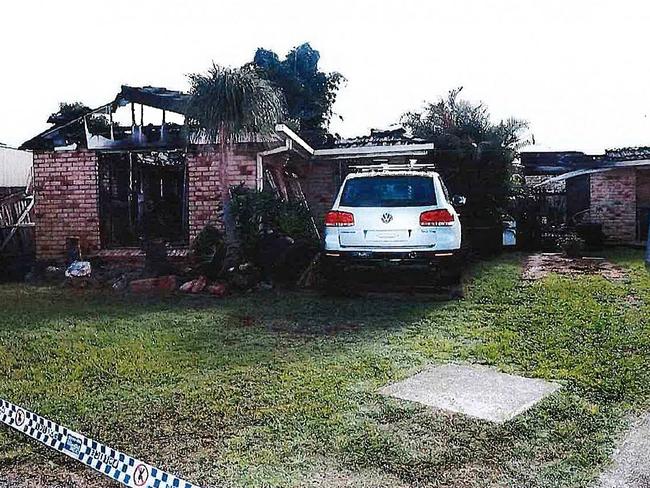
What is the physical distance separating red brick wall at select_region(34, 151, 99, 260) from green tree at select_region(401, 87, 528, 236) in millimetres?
6908

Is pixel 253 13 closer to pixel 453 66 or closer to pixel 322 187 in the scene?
pixel 322 187

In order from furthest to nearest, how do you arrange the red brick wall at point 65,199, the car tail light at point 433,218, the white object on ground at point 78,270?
1. the red brick wall at point 65,199
2. the white object on ground at point 78,270
3. the car tail light at point 433,218

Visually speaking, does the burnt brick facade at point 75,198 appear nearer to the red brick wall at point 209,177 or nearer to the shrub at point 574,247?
the red brick wall at point 209,177

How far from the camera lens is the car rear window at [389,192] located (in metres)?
7.63

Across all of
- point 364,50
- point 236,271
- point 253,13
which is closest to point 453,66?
point 364,50

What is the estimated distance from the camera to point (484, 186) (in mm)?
13055

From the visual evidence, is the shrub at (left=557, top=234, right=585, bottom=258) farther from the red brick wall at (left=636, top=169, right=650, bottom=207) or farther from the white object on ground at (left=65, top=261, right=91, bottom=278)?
the white object on ground at (left=65, top=261, right=91, bottom=278)

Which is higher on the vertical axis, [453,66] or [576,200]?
[453,66]

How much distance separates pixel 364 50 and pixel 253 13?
4496 mm

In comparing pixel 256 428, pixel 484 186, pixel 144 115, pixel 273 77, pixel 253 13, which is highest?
pixel 273 77

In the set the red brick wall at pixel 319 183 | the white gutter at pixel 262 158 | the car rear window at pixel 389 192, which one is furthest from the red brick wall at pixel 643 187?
the car rear window at pixel 389 192

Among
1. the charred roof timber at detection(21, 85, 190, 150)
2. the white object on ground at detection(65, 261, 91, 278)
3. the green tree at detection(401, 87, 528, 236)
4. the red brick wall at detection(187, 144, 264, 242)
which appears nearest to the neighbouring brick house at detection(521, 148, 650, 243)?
the green tree at detection(401, 87, 528, 236)

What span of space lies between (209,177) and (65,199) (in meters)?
2.66

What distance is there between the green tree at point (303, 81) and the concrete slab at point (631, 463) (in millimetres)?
19322
